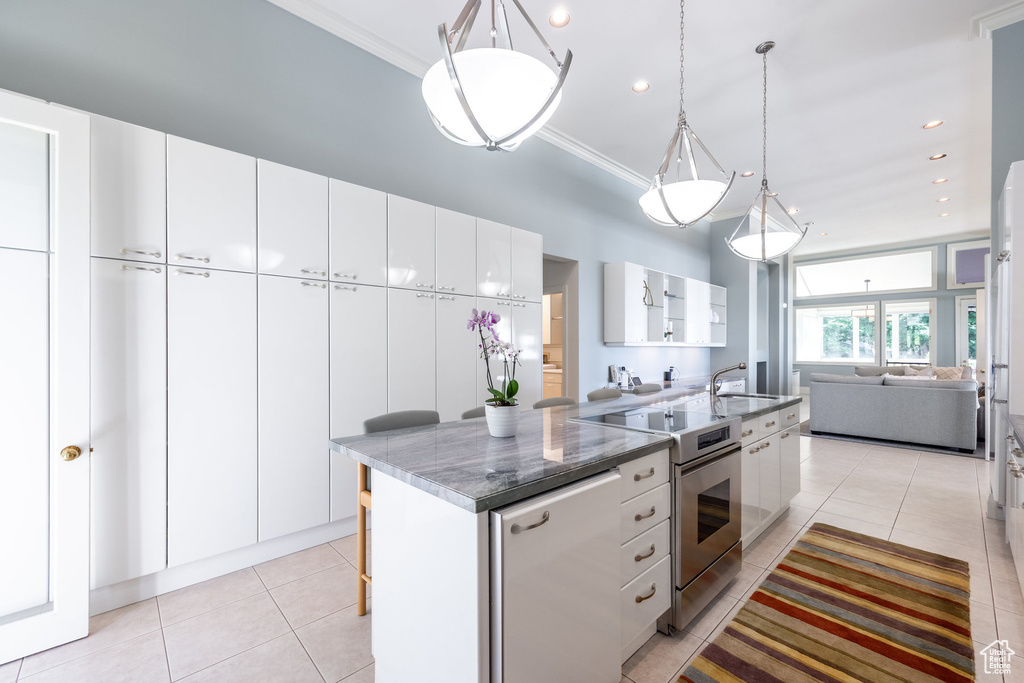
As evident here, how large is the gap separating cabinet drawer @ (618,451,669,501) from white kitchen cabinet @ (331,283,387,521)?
1.68 m

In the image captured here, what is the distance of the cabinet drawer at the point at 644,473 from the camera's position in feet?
5.16

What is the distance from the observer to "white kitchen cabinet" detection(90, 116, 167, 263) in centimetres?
192

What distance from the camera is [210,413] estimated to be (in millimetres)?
2188

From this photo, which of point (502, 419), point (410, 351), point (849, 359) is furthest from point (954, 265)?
point (502, 419)

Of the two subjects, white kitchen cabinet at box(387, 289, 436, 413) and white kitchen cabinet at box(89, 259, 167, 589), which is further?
white kitchen cabinet at box(387, 289, 436, 413)

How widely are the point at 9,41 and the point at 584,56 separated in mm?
3243

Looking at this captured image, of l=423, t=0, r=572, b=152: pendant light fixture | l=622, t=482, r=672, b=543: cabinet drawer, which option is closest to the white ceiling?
l=423, t=0, r=572, b=152: pendant light fixture

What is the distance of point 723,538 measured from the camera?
207 cm

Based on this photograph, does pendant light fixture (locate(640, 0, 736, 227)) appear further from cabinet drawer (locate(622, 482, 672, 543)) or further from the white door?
the white door

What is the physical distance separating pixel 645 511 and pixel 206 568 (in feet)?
7.50

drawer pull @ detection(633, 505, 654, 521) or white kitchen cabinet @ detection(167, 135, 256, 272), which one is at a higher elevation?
white kitchen cabinet @ detection(167, 135, 256, 272)

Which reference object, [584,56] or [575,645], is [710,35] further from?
[575,645]

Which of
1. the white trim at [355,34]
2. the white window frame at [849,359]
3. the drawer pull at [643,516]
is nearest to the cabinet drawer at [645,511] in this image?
the drawer pull at [643,516]

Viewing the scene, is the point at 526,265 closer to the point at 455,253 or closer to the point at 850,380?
the point at 455,253
